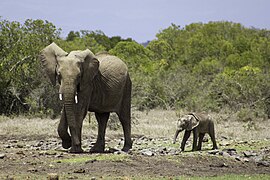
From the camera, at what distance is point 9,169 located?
10.1m

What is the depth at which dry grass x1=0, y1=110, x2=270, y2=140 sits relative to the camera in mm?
20062

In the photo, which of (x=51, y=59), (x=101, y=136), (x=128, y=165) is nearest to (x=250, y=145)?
(x=101, y=136)

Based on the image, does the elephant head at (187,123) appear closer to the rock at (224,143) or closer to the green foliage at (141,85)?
the rock at (224,143)

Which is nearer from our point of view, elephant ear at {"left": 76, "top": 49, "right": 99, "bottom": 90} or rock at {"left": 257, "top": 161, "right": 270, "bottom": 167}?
rock at {"left": 257, "top": 161, "right": 270, "bottom": 167}

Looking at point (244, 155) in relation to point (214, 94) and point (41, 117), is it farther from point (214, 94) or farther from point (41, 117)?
point (214, 94)

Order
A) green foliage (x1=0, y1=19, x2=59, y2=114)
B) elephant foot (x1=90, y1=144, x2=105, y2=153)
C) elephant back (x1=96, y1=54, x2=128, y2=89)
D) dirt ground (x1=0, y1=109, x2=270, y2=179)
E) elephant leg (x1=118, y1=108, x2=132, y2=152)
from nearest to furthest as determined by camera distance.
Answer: dirt ground (x1=0, y1=109, x2=270, y2=179) → elephant back (x1=96, y1=54, x2=128, y2=89) → elephant foot (x1=90, y1=144, x2=105, y2=153) → elephant leg (x1=118, y1=108, x2=132, y2=152) → green foliage (x1=0, y1=19, x2=59, y2=114)

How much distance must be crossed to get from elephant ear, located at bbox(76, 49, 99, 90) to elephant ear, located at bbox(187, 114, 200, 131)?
3.60m

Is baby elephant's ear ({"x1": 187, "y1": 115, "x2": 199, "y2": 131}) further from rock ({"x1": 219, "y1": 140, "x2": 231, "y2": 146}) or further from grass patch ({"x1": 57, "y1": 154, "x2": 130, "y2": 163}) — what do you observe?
grass patch ({"x1": 57, "y1": 154, "x2": 130, "y2": 163})

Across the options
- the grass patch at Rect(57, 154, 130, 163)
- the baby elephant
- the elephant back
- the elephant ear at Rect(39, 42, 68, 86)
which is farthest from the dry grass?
the grass patch at Rect(57, 154, 130, 163)

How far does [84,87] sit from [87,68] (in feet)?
1.51

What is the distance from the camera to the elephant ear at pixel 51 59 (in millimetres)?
12867

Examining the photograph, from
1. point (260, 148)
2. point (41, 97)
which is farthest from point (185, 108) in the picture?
point (260, 148)

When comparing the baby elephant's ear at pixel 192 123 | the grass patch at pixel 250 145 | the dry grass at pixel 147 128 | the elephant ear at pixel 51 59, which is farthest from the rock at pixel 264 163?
the dry grass at pixel 147 128

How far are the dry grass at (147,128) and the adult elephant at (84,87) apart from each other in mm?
5584
